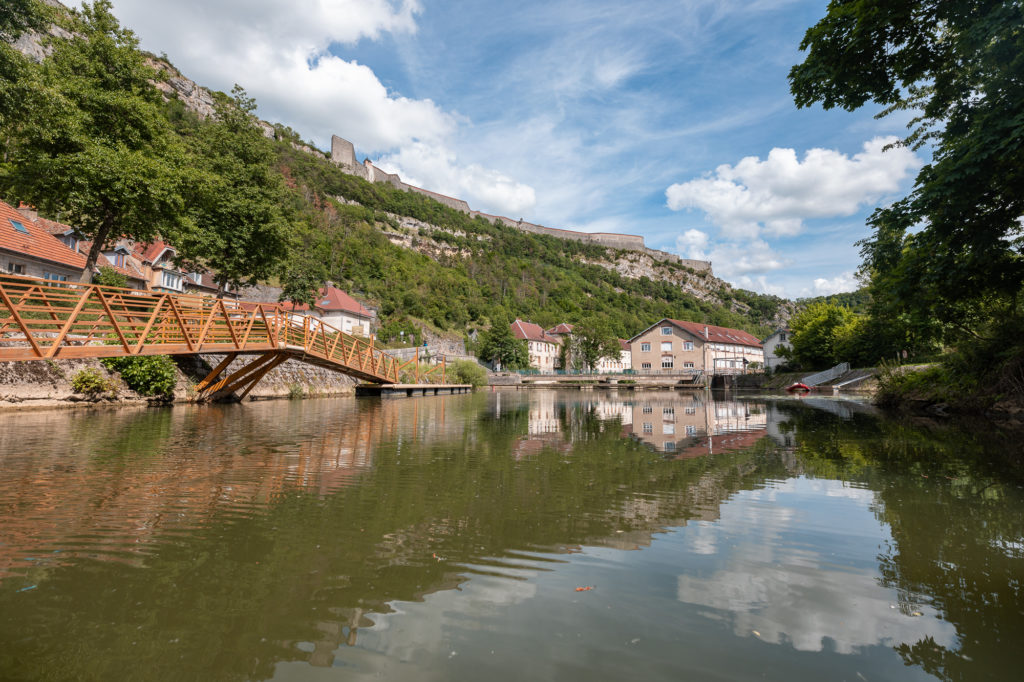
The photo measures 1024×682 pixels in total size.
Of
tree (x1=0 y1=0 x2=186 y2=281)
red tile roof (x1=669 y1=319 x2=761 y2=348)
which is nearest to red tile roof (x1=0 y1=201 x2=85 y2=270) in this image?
tree (x1=0 y1=0 x2=186 y2=281)

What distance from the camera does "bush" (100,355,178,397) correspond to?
18266 millimetres

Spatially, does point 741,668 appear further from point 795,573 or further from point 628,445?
point 628,445

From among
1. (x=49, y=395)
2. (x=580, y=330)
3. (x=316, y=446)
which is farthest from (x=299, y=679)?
(x=580, y=330)

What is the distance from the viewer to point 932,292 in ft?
38.7

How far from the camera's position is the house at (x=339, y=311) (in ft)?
205

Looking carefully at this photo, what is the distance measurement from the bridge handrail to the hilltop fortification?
379ft

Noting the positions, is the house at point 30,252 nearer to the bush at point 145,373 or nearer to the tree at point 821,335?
the bush at point 145,373

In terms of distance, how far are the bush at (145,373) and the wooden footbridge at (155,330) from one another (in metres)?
1.01

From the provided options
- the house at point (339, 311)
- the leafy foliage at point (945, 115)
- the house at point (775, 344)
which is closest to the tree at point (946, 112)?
the leafy foliage at point (945, 115)

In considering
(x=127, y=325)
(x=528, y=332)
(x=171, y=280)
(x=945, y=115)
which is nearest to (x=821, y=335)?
(x=945, y=115)

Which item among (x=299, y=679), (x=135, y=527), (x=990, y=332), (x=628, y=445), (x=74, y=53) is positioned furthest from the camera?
(x=74, y=53)

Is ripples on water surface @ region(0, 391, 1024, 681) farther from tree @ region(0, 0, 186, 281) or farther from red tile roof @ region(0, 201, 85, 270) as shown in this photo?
red tile roof @ region(0, 201, 85, 270)

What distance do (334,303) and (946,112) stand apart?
203 ft

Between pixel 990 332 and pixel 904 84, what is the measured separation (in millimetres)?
8335
